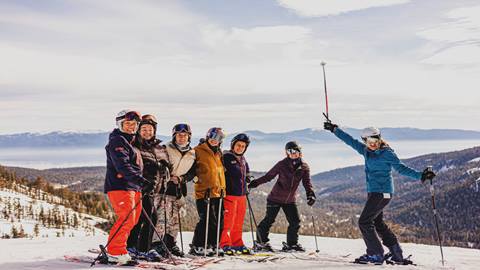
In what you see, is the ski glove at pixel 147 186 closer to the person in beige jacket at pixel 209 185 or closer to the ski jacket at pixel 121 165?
the ski jacket at pixel 121 165

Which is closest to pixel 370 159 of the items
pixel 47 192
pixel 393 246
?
pixel 393 246

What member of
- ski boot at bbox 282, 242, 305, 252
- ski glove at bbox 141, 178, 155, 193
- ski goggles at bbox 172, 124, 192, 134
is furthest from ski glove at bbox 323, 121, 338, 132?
ski glove at bbox 141, 178, 155, 193

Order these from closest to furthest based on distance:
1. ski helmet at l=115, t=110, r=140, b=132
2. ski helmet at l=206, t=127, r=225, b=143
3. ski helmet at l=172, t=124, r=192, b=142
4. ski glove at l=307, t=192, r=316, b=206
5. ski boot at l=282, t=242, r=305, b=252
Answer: ski helmet at l=115, t=110, r=140, b=132 < ski helmet at l=172, t=124, r=192, b=142 < ski helmet at l=206, t=127, r=225, b=143 < ski boot at l=282, t=242, r=305, b=252 < ski glove at l=307, t=192, r=316, b=206

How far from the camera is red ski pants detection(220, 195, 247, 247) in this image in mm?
9008

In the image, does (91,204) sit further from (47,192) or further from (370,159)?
(370,159)

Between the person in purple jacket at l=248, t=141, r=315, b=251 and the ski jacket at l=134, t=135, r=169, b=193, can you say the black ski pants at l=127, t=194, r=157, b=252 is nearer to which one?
the ski jacket at l=134, t=135, r=169, b=193

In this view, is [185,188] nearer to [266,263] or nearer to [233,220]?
[233,220]

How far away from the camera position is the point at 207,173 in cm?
870

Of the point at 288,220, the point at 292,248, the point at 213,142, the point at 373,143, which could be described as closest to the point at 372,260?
the point at 292,248

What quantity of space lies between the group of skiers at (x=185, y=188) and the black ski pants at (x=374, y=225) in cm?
2

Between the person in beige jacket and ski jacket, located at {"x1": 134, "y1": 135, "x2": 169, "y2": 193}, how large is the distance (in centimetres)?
97

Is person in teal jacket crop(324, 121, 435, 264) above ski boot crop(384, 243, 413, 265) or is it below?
above

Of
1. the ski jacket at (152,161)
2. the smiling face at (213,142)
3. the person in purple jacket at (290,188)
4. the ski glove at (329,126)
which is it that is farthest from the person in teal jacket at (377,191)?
the ski jacket at (152,161)

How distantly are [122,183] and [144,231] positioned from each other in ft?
4.39
